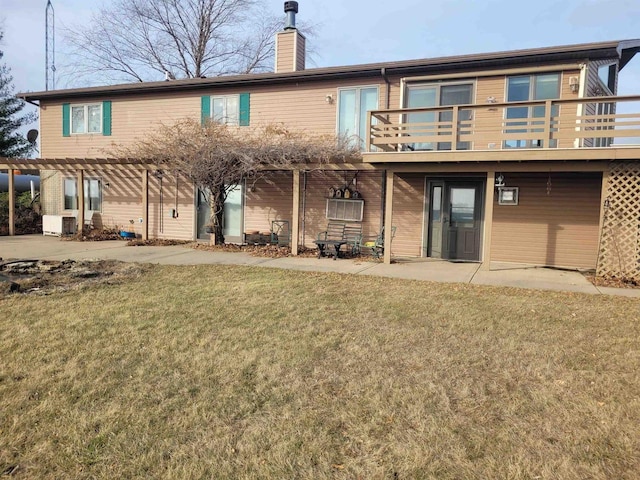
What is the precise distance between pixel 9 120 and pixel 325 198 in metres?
23.8

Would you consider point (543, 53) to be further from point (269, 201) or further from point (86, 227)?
point (86, 227)

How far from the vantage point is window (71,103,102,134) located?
1558 cm

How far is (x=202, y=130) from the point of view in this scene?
12.3 metres

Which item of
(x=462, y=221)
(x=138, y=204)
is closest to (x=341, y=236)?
(x=462, y=221)

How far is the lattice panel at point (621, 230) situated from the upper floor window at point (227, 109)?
32.1ft

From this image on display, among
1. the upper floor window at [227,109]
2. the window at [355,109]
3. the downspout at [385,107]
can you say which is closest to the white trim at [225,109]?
the upper floor window at [227,109]

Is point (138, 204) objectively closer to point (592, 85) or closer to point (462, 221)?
point (462, 221)

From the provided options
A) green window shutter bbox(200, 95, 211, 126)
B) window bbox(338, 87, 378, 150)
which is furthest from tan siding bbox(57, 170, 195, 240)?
window bbox(338, 87, 378, 150)

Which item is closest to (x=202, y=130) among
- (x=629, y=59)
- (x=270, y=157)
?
(x=270, y=157)

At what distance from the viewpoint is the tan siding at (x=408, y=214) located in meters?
12.0

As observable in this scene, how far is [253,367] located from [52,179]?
1598 cm

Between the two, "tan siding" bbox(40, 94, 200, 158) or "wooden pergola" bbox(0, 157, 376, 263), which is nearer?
"wooden pergola" bbox(0, 157, 376, 263)

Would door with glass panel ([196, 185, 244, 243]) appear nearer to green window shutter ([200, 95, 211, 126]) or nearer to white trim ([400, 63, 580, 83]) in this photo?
green window shutter ([200, 95, 211, 126])

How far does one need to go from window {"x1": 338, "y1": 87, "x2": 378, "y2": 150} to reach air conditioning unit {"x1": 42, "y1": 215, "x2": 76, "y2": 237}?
997cm
